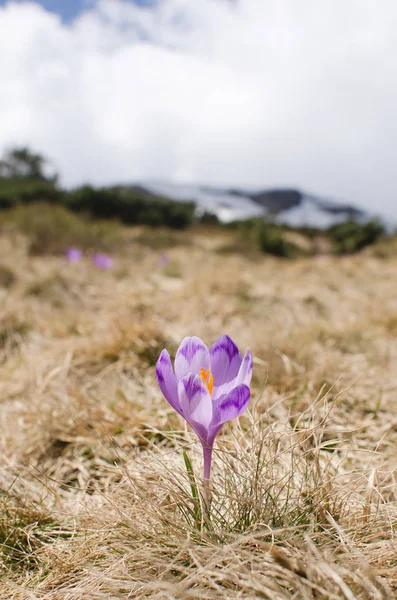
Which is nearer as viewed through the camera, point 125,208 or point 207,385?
point 207,385

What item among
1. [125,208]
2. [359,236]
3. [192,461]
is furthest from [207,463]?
[125,208]

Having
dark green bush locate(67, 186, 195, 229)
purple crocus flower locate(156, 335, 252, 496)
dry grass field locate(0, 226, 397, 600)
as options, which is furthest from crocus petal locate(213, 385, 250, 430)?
dark green bush locate(67, 186, 195, 229)

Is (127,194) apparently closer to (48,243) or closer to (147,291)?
(48,243)

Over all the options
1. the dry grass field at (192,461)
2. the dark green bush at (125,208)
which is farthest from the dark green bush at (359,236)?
the dry grass field at (192,461)

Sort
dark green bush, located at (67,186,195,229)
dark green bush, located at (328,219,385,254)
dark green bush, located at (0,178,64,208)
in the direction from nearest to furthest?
dark green bush, located at (0,178,64,208) < dark green bush, located at (328,219,385,254) < dark green bush, located at (67,186,195,229)

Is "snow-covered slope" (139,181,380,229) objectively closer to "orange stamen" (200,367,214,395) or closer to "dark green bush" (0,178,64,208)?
"dark green bush" (0,178,64,208)

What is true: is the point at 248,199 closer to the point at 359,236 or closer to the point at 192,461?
the point at 359,236

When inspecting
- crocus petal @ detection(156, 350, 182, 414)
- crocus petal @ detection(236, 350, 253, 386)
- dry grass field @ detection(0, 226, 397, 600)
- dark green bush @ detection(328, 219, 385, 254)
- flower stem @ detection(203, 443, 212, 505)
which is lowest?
dark green bush @ detection(328, 219, 385, 254)
